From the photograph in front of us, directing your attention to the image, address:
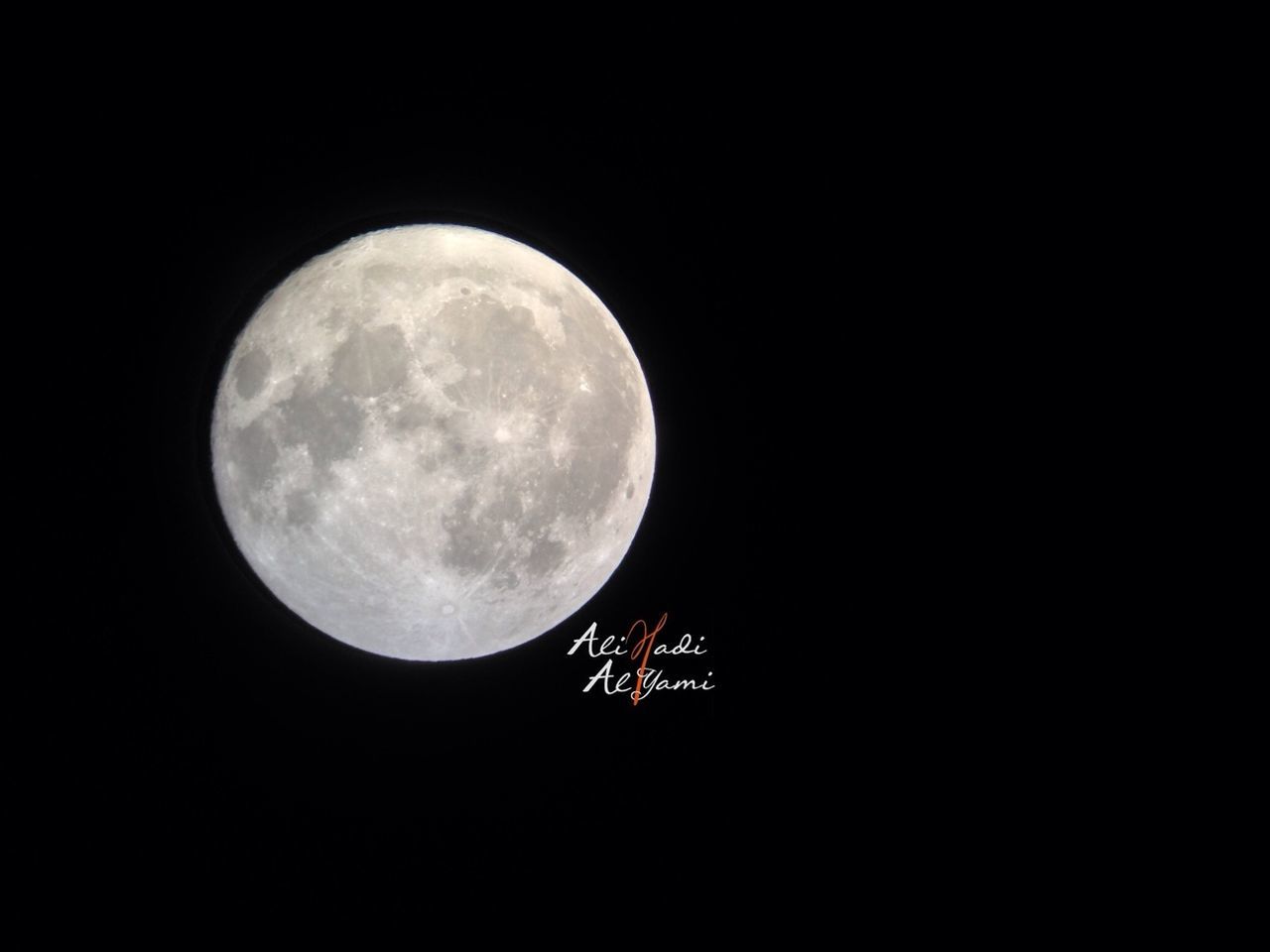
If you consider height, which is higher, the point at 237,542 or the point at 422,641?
Result: the point at 237,542

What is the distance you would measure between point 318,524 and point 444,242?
4.63ft

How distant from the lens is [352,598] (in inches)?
134

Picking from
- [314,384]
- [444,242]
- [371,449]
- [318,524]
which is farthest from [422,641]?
[444,242]

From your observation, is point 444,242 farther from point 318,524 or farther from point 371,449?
point 318,524

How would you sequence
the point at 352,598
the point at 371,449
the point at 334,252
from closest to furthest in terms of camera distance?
the point at 371,449 → the point at 352,598 → the point at 334,252

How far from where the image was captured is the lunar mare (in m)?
3.17

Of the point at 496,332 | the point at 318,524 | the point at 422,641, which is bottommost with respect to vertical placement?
the point at 422,641

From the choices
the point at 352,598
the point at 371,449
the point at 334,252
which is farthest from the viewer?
the point at 334,252

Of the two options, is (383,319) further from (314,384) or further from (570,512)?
(570,512)

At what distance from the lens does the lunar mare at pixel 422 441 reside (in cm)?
317

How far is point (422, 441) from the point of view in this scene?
3.14 metres

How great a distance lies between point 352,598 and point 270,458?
71 cm

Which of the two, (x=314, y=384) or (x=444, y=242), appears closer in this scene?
(x=314, y=384)

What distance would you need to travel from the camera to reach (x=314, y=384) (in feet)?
10.5
